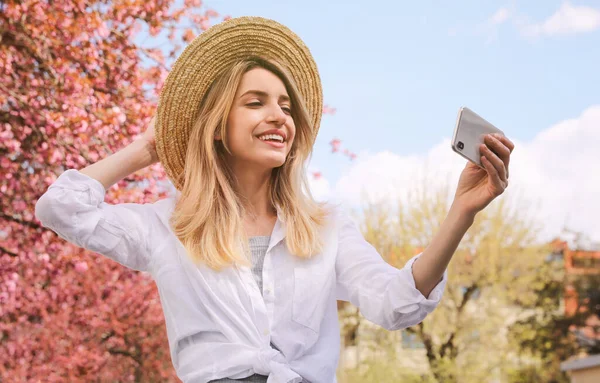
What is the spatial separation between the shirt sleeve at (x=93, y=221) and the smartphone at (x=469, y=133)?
37.6 inches

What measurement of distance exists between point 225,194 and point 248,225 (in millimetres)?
115

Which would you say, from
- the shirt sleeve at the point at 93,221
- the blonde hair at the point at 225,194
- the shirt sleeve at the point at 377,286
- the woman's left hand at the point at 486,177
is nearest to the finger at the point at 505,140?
the woman's left hand at the point at 486,177

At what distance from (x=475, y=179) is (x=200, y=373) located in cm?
86

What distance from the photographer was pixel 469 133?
188cm

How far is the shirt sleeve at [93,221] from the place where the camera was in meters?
2.21

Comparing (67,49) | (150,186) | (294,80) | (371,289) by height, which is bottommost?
(371,289)

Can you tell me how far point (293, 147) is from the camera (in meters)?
2.53

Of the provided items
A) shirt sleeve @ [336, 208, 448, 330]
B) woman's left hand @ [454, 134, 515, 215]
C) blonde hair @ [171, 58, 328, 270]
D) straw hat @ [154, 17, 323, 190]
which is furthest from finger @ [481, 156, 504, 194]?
straw hat @ [154, 17, 323, 190]

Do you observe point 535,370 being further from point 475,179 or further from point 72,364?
point 475,179

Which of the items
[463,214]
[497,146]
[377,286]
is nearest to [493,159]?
[497,146]

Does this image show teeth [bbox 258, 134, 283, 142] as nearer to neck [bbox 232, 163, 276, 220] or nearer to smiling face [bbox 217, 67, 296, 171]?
smiling face [bbox 217, 67, 296, 171]

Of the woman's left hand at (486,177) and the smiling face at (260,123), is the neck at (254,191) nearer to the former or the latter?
the smiling face at (260,123)

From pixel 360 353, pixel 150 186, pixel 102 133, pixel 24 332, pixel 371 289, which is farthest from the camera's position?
pixel 360 353

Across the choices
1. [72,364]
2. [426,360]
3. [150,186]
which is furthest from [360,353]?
[150,186]
